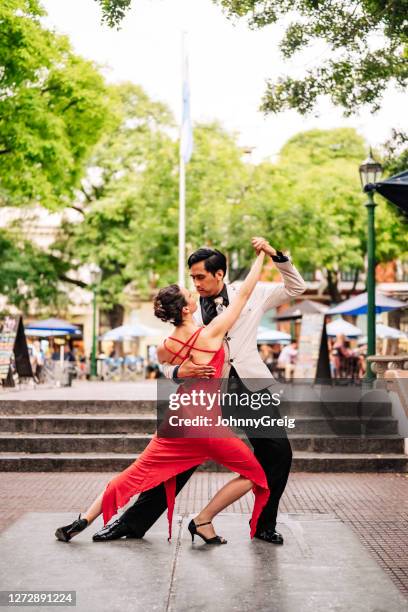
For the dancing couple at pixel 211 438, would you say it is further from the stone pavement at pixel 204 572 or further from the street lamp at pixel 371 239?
the street lamp at pixel 371 239

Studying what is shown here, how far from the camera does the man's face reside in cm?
503

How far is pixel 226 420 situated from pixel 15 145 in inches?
752

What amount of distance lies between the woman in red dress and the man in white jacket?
0.10m

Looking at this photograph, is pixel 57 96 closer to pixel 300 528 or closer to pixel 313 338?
pixel 313 338

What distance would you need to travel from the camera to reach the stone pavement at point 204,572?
13.0ft

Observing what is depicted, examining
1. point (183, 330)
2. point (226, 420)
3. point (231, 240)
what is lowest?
point (226, 420)

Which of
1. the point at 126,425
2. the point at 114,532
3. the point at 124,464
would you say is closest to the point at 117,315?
the point at 126,425

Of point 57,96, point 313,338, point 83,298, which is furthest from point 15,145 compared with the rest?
point 83,298

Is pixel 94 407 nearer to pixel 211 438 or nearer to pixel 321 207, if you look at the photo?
pixel 211 438

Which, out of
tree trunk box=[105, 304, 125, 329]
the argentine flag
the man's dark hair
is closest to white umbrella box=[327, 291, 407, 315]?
the argentine flag

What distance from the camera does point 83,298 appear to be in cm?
4922

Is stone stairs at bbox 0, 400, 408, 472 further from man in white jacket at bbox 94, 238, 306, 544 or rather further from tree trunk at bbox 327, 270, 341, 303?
tree trunk at bbox 327, 270, 341, 303

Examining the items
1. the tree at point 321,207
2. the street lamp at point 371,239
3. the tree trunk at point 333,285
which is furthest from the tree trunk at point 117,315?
the street lamp at point 371,239

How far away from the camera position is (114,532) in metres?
5.30
